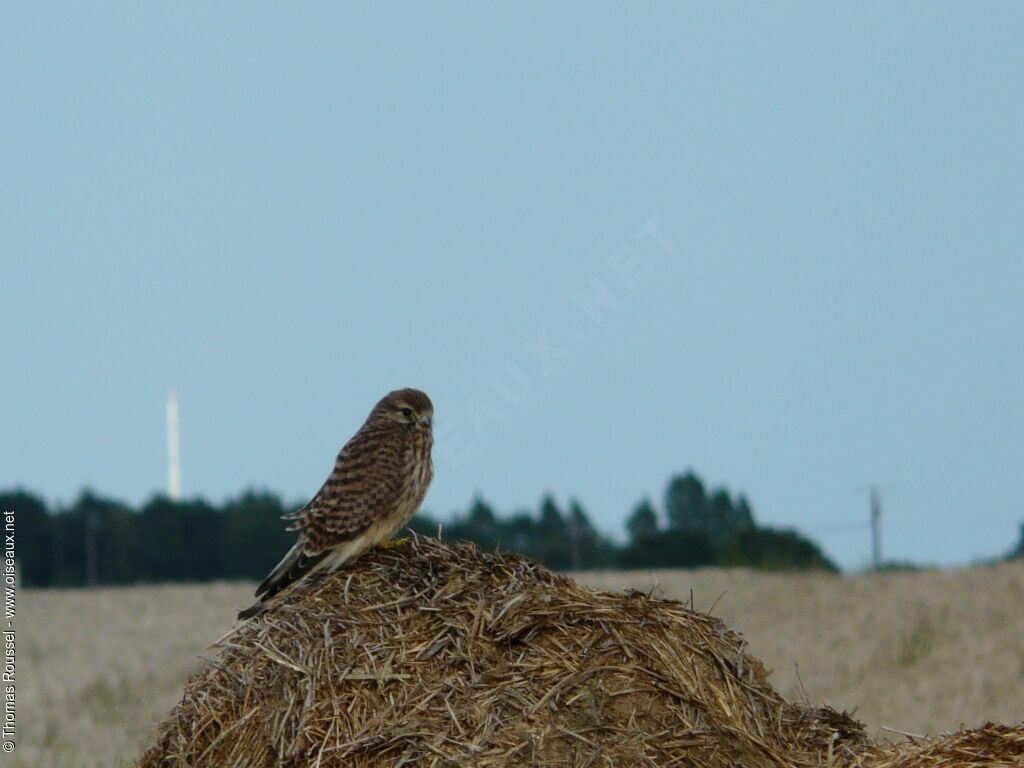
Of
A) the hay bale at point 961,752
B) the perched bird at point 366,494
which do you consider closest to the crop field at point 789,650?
the hay bale at point 961,752

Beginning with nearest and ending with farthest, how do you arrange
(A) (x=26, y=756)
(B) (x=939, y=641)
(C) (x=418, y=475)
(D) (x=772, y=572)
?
1. (C) (x=418, y=475)
2. (A) (x=26, y=756)
3. (B) (x=939, y=641)
4. (D) (x=772, y=572)

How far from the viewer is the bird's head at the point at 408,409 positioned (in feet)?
27.7

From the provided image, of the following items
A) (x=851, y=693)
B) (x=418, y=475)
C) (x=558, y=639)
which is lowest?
(x=851, y=693)

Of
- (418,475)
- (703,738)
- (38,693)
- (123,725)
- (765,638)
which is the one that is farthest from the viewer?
(765,638)

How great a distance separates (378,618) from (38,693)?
1520 cm

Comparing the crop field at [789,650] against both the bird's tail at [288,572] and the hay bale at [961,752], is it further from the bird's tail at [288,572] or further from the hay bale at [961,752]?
the bird's tail at [288,572]

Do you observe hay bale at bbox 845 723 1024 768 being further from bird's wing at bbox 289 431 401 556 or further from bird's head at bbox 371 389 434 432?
bird's head at bbox 371 389 434 432

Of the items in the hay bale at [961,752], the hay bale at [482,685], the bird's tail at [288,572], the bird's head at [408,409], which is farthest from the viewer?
the bird's head at [408,409]

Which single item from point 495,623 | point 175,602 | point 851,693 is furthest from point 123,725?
point 175,602

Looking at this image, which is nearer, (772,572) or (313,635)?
(313,635)

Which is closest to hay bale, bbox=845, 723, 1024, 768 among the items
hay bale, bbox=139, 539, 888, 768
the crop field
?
hay bale, bbox=139, 539, 888, 768

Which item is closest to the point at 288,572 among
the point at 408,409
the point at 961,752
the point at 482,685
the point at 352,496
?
the point at 352,496

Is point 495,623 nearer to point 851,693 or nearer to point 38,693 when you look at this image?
point 851,693

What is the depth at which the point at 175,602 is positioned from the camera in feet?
115
